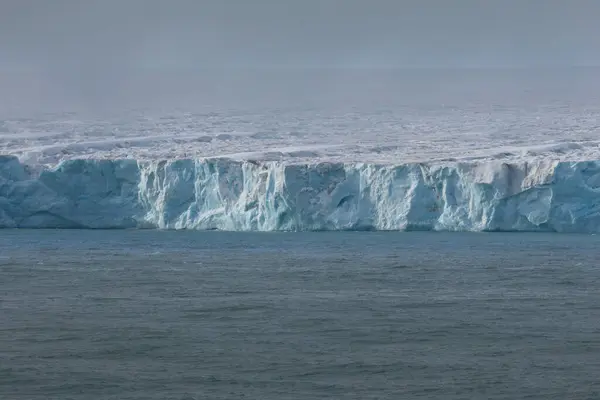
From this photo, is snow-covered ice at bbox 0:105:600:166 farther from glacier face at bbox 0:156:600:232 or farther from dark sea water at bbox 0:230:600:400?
dark sea water at bbox 0:230:600:400

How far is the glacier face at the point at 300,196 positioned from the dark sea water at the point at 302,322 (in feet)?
3.05

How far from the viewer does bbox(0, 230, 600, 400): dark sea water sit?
13391mm

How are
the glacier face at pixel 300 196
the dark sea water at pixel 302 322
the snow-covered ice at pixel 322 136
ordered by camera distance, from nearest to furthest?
the dark sea water at pixel 302 322 → the glacier face at pixel 300 196 → the snow-covered ice at pixel 322 136

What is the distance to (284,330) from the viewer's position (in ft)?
53.8

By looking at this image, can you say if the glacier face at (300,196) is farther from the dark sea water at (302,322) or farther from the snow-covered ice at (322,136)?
the snow-covered ice at (322,136)

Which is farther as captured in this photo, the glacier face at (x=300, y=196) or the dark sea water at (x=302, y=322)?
the glacier face at (x=300, y=196)

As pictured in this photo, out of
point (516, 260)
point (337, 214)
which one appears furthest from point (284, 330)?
point (337, 214)

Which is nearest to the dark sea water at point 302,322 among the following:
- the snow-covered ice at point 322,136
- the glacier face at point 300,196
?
the glacier face at point 300,196

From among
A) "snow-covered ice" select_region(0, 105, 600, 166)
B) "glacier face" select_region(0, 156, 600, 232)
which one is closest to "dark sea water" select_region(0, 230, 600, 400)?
"glacier face" select_region(0, 156, 600, 232)

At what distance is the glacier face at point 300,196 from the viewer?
27.6 metres

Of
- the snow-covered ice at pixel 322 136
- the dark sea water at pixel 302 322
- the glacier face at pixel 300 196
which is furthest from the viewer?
the snow-covered ice at pixel 322 136

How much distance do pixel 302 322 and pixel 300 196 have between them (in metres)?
11.9

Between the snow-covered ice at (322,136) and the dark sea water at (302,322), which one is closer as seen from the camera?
the dark sea water at (302,322)

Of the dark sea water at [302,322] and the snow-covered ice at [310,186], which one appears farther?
the snow-covered ice at [310,186]
